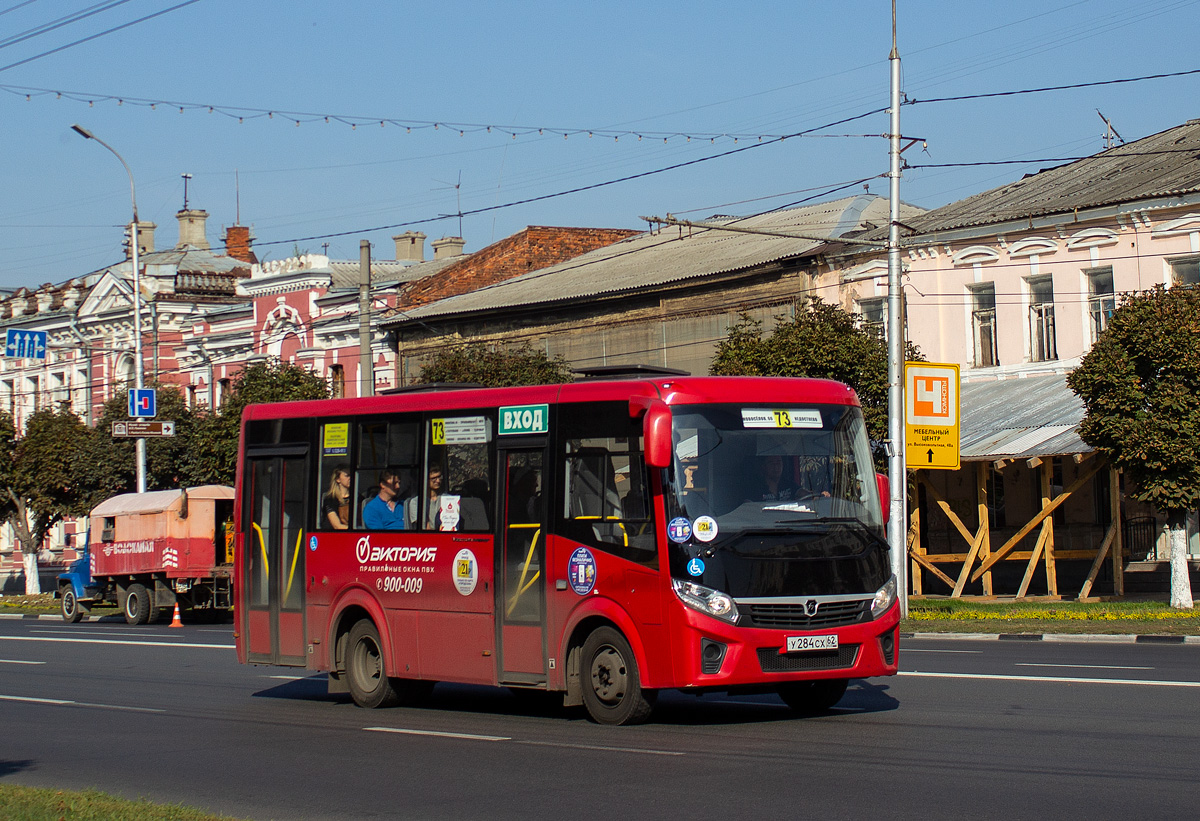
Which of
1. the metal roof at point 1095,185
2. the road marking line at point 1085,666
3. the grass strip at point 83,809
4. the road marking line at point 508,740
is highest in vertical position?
the metal roof at point 1095,185

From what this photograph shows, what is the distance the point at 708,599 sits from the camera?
11.6 m

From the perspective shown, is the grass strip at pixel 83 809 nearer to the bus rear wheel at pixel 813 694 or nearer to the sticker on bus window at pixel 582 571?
the sticker on bus window at pixel 582 571

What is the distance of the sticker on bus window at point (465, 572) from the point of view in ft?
43.8

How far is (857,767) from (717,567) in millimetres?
2248

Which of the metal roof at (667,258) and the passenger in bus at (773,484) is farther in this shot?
the metal roof at (667,258)

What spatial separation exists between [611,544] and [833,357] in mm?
18699

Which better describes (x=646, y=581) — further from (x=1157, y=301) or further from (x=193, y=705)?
(x=1157, y=301)

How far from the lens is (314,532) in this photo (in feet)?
49.5

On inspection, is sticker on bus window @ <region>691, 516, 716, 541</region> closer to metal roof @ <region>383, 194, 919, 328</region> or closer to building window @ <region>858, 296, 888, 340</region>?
building window @ <region>858, 296, 888, 340</region>

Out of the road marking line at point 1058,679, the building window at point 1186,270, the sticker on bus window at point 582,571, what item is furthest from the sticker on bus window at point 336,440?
the building window at point 1186,270

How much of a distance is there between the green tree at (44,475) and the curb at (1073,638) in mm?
33481

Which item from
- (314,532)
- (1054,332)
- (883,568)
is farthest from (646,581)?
(1054,332)

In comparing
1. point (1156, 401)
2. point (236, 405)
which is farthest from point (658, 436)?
point (236, 405)

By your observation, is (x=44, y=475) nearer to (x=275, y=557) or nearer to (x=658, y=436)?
(x=275, y=557)
